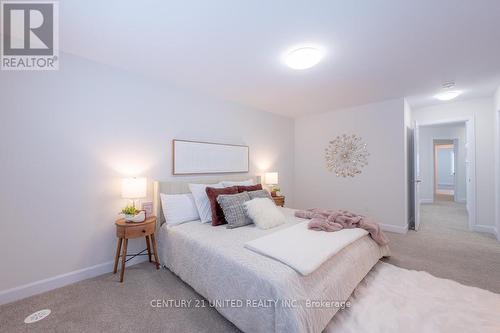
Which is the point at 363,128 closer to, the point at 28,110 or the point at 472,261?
the point at 472,261

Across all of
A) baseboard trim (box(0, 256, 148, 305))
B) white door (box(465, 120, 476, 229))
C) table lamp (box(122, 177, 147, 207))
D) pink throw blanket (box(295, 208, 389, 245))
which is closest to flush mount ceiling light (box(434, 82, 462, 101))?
white door (box(465, 120, 476, 229))

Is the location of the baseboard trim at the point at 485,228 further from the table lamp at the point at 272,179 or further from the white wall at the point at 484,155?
the table lamp at the point at 272,179

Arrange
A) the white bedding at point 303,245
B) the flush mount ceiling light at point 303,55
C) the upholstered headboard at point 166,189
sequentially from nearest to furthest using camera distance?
the white bedding at point 303,245 < the flush mount ceiling light at point 303,55 < the upholstered headboard at point 166,189

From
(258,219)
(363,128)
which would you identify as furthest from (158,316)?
(363,128)

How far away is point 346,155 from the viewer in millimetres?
4230

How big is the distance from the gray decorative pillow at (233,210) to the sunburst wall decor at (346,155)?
262 centimetres

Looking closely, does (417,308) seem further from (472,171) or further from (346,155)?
(472,171)

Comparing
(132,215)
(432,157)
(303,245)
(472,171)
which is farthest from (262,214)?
(432,157)

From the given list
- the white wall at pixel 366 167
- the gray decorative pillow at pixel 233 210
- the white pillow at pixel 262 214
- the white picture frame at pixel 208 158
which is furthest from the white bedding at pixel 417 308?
the white picture frame at pixel 208 158

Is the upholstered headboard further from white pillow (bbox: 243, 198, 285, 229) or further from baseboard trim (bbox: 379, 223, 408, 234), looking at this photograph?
baseboard trim (bbox: 379, 223, 408, 234)

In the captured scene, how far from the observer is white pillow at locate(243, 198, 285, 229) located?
231 centimetres

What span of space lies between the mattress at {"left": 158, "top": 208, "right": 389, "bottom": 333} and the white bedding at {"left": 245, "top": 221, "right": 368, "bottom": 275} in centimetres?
6

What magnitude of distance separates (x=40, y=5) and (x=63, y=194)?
1648 mm

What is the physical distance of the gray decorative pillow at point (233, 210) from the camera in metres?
2.35
